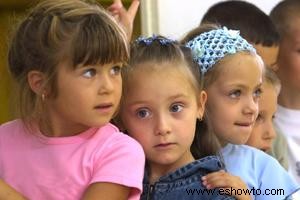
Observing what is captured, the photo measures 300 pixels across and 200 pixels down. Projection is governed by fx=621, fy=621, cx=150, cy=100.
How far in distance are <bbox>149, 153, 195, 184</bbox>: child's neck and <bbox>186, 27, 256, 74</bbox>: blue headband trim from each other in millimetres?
237

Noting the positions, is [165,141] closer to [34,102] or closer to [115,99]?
→ [115,99]

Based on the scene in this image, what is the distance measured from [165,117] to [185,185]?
0.15 meters

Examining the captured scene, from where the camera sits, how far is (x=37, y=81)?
126 cm

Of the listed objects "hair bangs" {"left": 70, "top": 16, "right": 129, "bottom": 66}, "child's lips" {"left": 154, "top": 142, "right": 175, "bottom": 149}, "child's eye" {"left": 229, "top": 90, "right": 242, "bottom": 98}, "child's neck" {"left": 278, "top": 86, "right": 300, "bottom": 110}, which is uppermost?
"hair bangs" {"left": 70, "top": 16, "right": 129, "bottom": 66}

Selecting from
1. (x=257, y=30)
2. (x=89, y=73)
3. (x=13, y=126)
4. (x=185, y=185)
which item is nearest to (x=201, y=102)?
(x=185, y=185)

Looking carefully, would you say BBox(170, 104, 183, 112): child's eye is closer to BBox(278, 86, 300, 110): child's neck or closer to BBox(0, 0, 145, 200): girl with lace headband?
BBox(0, 0, 145, 200): girl with lace headband

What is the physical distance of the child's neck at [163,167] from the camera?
1.39m

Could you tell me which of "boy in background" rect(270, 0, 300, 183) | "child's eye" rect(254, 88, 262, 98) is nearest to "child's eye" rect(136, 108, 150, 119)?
"child's eye" rect(254, 88, 262, 98)

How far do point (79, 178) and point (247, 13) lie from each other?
1.05 meters

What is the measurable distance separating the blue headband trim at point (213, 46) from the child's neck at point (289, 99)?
69cm

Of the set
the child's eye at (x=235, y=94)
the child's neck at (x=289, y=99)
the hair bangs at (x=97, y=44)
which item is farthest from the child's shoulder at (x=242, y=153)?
the child's neck at (x=289, y=99)

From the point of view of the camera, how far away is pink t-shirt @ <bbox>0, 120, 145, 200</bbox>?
1214 millimetres

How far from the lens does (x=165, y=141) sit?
52.7 inches

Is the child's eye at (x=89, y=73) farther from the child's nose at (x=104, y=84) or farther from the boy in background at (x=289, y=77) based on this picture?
the boy in background at (x=289, y=77)
